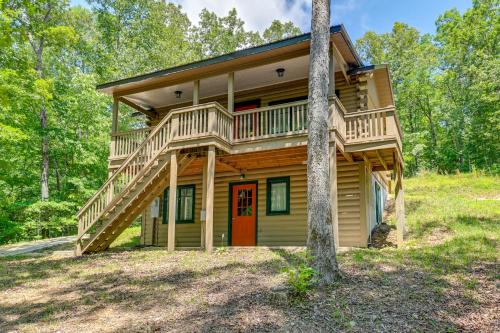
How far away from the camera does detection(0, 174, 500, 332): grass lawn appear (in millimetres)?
4695

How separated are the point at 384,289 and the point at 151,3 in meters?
30.2

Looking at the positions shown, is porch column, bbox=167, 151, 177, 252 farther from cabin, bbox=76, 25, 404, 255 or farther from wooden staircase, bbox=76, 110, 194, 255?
wooden staircase, bbox=76, 110, 194, 255

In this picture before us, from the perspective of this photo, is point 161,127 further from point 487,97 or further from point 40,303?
point 487,97

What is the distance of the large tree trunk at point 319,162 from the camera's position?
20.0 ft

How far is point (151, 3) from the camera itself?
29.9m

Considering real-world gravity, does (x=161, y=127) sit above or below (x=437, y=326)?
above

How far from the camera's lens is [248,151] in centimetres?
1096

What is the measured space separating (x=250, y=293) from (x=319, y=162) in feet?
8.34

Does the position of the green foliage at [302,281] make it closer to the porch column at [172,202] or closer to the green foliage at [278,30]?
the porch column at [172,202]

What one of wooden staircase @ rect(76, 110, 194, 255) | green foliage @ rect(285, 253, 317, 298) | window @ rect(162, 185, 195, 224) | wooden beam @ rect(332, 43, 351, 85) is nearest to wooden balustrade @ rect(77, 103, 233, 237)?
wooden staircase @ rect(76, 110, 194, 255)

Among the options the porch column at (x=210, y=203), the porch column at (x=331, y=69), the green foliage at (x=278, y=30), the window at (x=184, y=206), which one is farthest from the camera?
the green foliage at (x=278, y=30)

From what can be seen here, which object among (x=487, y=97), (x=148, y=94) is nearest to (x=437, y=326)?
(x=148, y=94)

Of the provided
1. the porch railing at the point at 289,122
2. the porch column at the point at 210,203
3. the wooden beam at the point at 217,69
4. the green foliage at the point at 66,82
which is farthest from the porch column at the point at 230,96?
the green foliage at the point at 66,82

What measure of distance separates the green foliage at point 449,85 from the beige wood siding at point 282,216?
20.2 metres
